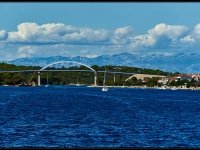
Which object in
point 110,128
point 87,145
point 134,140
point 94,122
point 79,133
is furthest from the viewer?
point 94,122

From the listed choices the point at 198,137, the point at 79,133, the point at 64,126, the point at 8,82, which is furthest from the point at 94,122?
the point at 8,82

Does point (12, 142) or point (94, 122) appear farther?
point (94, 122)

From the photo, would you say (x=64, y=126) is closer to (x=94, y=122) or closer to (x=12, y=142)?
(x=94, y=122)

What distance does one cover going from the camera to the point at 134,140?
2861 centimetres

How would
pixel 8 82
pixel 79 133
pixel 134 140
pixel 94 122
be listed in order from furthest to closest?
pixel 8 82 < pixel 94 122 < pixel 79 133 < pixel 134 140

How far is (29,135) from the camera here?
30.2 m

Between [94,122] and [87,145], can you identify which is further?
[94,122]

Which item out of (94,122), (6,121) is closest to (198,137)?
(94,122)

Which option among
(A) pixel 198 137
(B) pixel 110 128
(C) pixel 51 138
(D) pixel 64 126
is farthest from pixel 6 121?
(A) pixel 198 137

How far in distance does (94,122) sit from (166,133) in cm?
823

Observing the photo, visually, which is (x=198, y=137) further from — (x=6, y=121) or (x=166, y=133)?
(x=6, y=121)

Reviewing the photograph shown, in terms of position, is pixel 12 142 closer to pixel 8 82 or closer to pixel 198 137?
pixel 198 137

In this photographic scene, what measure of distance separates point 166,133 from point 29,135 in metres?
7.19

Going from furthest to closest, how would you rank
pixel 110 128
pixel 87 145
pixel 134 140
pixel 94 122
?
1. pixel 94 122
2. pixel 110 128
3. pixel 134 140
4. pixel 87 145
